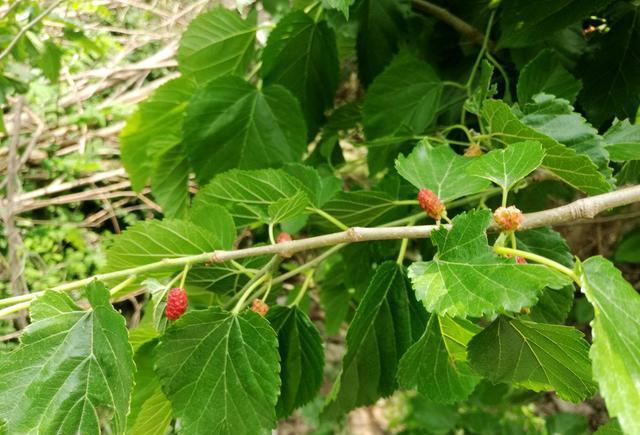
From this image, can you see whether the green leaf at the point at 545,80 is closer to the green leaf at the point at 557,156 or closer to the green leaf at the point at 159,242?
the green leaf at the point at 557,156

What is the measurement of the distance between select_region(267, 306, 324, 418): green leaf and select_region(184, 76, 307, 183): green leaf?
0.82 ft

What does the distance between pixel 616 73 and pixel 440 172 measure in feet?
0.95

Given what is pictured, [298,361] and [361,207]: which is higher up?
[361,207]

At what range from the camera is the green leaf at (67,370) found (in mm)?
359

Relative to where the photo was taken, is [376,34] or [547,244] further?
[376,34]

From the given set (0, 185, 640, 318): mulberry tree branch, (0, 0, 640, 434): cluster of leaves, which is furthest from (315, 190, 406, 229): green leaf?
(0, 185, 640, 318): mulberry tree branch

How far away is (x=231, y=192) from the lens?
0.52 metres

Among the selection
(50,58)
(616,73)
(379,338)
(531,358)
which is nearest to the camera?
(531,358)

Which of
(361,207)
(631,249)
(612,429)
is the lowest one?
(631,249)

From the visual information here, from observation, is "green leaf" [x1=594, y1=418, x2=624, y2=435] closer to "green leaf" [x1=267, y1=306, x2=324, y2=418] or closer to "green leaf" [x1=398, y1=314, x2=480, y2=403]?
"green leaf" [x1=398, y1=314, x2=480, y2=403]

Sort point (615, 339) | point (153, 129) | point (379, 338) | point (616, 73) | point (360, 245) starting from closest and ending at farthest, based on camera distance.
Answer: point (615, 339) → point (379, 338) → point (616, 73) → point (360, 245) → point (153, 129)

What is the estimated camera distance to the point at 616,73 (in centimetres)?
61

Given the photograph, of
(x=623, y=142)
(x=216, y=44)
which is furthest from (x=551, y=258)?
(x=216, y=44)

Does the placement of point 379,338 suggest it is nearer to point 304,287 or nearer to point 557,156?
point 304,287
